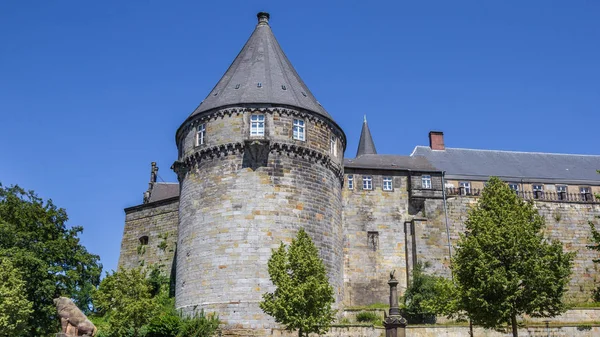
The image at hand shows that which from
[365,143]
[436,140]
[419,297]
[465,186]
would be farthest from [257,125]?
[436,140]

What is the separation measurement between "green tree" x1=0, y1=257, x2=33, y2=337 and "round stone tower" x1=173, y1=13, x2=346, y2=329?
27.2ft

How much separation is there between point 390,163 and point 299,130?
13.4 meters

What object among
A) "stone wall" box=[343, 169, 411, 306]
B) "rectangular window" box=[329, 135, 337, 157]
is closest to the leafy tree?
"stone wall" box=[343, 169, 411, 306]

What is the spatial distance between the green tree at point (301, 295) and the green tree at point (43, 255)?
518 inches

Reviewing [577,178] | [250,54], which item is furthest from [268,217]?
[577,178]

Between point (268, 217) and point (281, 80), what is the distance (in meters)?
9.36

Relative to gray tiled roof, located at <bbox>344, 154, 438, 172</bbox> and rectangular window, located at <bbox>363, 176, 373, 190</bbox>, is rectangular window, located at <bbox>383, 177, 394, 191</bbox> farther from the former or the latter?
rectangular window, located at <bbox>363, 176, 373, 190</bbox>

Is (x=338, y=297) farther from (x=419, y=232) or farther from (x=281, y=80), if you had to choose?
(x=281, y=80)

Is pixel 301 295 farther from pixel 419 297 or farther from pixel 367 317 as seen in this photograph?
pixel 419 297

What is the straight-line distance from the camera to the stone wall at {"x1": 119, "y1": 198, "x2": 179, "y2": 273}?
49.7 metres

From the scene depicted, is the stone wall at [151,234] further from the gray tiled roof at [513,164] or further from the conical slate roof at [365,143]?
the gray tiled roof at [513,164]

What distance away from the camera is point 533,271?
28.0m

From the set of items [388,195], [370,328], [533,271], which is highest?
[388,195]

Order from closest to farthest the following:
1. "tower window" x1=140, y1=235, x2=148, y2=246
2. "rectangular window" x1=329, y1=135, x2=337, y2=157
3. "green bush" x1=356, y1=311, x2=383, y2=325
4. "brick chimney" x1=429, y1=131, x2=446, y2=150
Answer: "green bush" x1=356, y1=311, x2=383, y2=325, "rectangular window" x1=329, y1=135, x2=337, y2=157, "tower window" x1=140, y1=235, x2=148, y2=246, "brick chimney" x1=429, y1=131, x2=446, y2=150
